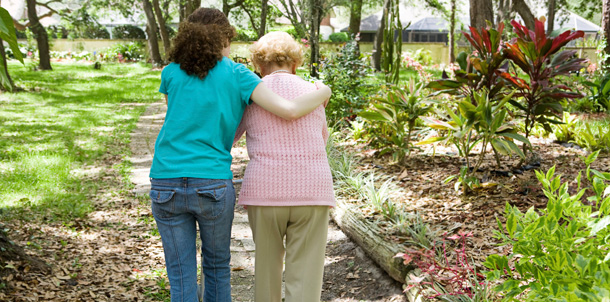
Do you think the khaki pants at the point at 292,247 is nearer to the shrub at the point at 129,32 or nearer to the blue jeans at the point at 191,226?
the blue jeans at the point at 191,226

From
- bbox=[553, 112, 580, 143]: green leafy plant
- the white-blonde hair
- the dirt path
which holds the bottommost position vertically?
the dirt path

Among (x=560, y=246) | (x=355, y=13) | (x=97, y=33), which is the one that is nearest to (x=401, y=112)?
(x=560, y=246)

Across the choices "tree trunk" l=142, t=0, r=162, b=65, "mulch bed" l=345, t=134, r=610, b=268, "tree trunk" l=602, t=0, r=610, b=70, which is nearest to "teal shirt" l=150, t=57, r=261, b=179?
"mulch bed" l=345, t=134, r=610, b=268

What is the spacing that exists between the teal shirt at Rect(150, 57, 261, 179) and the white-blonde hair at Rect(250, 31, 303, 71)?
0.73ft

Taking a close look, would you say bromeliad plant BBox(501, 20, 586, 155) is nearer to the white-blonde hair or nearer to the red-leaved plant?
the red-leaved plant

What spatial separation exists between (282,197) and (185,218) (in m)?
0.43

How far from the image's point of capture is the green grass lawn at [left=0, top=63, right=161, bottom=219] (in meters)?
5.12

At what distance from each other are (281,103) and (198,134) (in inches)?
15.0

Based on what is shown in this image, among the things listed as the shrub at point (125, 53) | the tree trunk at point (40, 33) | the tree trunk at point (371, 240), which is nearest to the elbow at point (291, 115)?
the tree trunk at point (371, 240)

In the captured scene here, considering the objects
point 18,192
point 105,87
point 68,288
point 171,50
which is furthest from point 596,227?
point 105,87

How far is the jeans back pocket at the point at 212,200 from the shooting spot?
233 cm

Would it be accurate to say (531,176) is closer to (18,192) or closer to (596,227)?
(596,227)

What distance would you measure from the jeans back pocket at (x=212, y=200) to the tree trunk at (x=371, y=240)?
4.98 ft

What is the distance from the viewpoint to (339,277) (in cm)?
404
